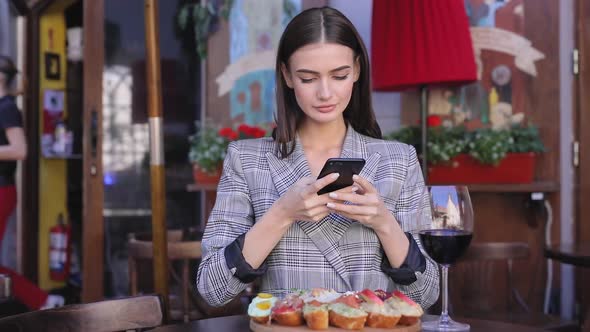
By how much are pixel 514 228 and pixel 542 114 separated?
61 cm

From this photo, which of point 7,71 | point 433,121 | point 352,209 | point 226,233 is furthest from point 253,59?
point 352,209

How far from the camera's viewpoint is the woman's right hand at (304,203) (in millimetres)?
1482

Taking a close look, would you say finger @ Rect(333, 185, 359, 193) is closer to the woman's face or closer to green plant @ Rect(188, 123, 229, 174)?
the woman's face

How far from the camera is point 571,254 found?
282cm

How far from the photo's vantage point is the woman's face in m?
1.69

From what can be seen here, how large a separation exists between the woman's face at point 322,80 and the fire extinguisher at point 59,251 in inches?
183

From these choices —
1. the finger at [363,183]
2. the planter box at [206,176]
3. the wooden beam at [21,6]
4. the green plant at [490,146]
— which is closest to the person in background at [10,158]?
the planter box at [206,176]

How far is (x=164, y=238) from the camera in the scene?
247 centimetres

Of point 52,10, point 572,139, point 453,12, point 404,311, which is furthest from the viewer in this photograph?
point 52,10

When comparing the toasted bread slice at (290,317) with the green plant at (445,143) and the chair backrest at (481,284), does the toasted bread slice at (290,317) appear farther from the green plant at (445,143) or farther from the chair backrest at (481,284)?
the chair backrest at (481,284)

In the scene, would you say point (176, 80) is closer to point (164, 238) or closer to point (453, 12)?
point (453, 12)

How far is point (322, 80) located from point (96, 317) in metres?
0.70

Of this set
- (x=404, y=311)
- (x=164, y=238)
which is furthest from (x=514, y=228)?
(x=404, y=311)

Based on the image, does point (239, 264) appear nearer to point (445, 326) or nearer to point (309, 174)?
point (309, 174)
